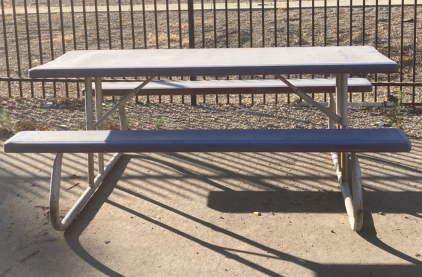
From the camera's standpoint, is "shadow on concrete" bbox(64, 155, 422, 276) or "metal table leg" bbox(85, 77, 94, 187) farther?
"metal table leg" bbox(85, 77, 94, 187)

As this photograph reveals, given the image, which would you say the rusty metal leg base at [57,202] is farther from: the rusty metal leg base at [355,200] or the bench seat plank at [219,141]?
the rusty metal leg base at [355,200]

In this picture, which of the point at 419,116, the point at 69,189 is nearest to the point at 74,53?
the point at 69,189

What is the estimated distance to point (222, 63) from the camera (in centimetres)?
418

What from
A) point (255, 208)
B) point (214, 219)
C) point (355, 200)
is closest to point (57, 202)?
point (214, 219)

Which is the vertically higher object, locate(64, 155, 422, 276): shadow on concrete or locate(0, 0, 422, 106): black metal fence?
locate(0, 0, 422, 106): black metal fence

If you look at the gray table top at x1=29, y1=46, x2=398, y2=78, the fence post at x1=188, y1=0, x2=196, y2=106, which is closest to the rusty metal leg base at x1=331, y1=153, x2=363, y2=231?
the gray table top at x1=29, y1=46, x2=398, y2=78

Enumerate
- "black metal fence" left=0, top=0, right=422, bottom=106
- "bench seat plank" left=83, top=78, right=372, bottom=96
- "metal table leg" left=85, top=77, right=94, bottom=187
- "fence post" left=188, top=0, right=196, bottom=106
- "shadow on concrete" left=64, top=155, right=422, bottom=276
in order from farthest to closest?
"black metal fence" left=0, top=0, right=422, bottom=106 < "fence post" left=188, top=0, right=196, bottom=106 < "bench seat plank" left=83, top=78, right=372, bottom=96 < "metal table leg" left=85, top=77, right=94, bottom=187 < "shadow on concrete" left=64, top=155, right=422, bottom=276

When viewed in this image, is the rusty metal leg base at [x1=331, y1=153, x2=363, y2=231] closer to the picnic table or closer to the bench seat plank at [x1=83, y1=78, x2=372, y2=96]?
the picnic table

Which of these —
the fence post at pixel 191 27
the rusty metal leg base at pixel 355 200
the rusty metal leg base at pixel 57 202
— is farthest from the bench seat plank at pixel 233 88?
the fence post at pixel 191 27

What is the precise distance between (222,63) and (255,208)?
0.99 m

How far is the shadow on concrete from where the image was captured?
359 centimetres

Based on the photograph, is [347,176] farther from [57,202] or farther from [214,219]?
[57,202]

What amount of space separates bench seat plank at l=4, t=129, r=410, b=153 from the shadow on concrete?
533 mm

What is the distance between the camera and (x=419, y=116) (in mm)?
6742
